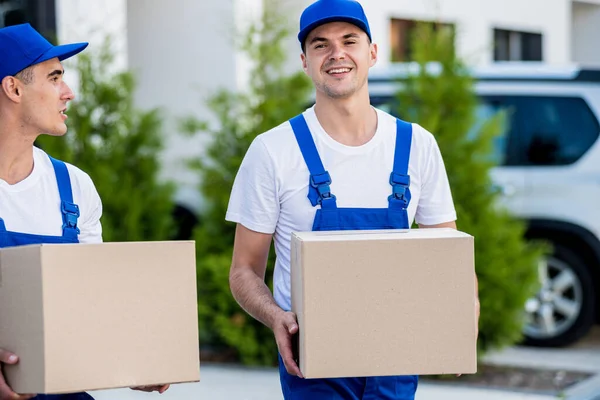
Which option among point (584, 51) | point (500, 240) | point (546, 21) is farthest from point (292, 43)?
point (584, 51)

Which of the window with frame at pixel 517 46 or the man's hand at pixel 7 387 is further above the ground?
the window with frame at pixel 517 46

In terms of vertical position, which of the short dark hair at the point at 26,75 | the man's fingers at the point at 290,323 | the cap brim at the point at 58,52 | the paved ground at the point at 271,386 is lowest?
the paved ground at the point at 271,386

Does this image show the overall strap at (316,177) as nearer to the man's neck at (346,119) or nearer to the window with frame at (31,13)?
the man's neck at (346,119)

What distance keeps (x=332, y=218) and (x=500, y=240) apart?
3.90 metres

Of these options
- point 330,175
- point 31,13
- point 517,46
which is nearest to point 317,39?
point 330,175

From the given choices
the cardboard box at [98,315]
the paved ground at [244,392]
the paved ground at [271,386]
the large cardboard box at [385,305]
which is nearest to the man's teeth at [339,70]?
the large cardboard box at [385,305]

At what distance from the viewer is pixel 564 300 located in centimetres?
713

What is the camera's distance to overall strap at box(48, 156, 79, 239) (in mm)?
2764

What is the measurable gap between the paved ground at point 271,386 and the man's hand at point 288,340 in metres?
3.19

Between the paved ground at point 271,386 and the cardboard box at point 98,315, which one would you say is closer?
the cardboard box at point 98,315

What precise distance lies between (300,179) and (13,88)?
834mm

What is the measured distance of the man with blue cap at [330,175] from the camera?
285 cm

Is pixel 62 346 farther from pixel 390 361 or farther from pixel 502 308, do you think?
pixel 502 308

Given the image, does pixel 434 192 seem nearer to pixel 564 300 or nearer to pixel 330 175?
pixel 330 175
